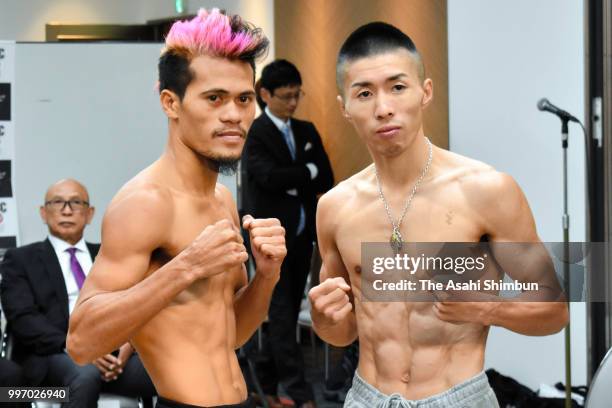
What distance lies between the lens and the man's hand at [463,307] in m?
2.44

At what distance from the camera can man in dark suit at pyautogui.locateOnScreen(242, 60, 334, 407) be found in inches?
223

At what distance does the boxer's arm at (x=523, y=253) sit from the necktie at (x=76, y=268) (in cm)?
263

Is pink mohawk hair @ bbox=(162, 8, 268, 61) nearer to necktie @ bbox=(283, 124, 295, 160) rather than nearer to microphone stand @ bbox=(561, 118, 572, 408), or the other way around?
microphone stand @ bbox=(561, 118, 572, 408)

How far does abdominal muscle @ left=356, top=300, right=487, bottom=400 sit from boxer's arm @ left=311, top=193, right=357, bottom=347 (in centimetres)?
12

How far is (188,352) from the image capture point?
7.89ft

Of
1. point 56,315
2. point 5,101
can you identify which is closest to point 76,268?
point 56,315

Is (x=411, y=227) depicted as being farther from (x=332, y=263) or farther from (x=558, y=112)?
(x=558, y=112)

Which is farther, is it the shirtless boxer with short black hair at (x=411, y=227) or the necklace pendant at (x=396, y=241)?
the necklace pendant at (x=396, y=241)

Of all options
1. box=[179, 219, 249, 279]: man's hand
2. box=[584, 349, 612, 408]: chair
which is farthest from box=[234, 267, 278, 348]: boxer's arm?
box=[584, 349, 612, 408]: chair

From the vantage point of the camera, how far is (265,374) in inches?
240

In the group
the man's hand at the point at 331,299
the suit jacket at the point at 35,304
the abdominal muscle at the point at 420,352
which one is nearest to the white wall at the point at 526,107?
the suit jacket at the point at 35,304

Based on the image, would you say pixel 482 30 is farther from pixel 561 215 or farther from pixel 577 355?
pixel 577 355

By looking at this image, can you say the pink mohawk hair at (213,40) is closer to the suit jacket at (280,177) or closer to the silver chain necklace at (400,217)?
the silver chain necklace at (400,217)

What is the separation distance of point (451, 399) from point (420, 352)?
140 mm
